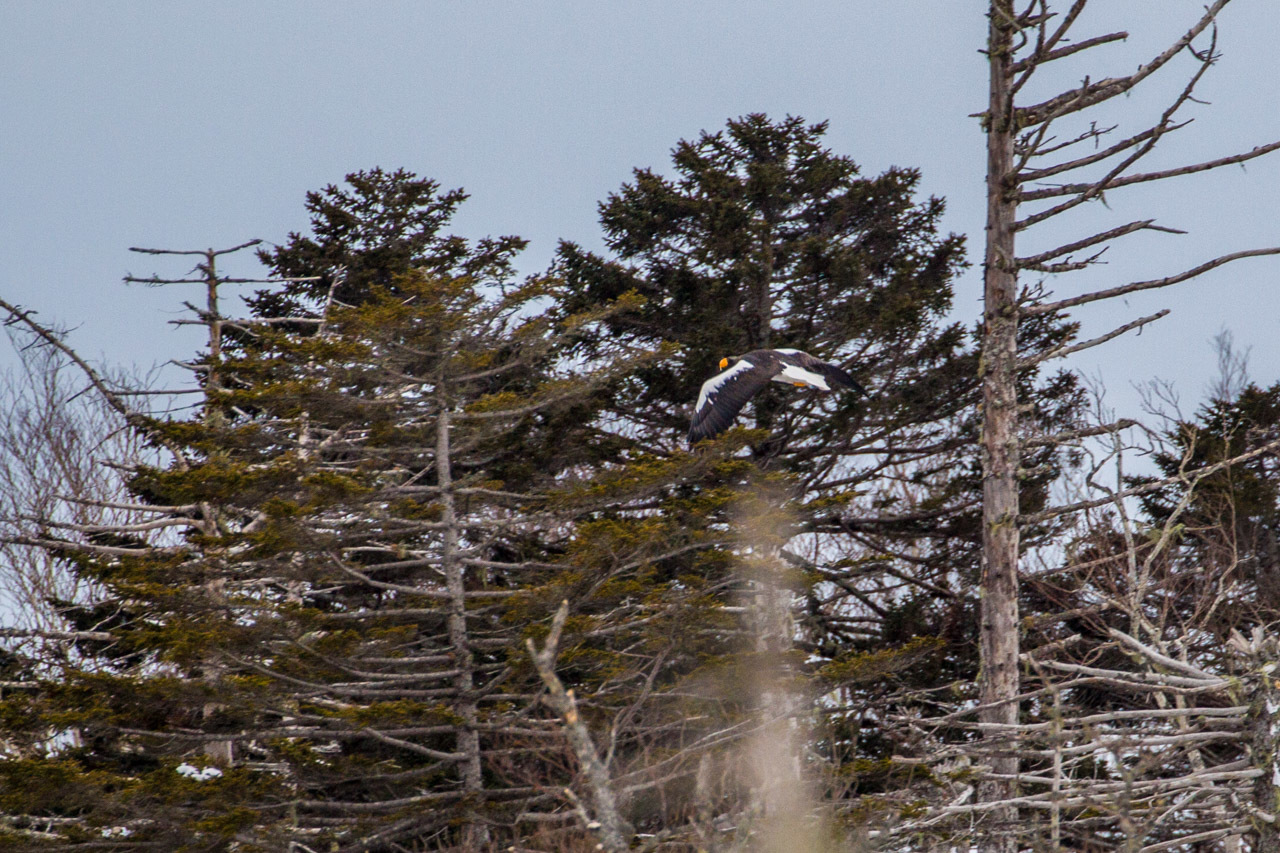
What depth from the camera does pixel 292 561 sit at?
34.7ft

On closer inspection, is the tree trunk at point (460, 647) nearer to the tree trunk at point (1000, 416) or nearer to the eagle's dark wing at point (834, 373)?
the eagle's dark wing at point (834, 373)

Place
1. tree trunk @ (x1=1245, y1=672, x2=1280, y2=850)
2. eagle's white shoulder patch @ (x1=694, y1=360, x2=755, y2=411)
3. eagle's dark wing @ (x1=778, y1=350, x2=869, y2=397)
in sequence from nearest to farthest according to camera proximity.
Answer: tree trunk @ (x1=1245, y1=672, x2=1280, y2=850) < eagle's white shoulder patch @ (x1=694, y1=360, x2=755, y2=411) < eagle's dark wing @ (x1=778, y1=350, x2=869, y2=397)

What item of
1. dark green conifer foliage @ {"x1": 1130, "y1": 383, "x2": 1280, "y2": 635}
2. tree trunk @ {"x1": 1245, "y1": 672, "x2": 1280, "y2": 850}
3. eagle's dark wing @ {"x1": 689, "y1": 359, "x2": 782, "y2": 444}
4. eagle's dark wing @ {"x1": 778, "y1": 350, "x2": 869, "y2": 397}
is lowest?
tree trunk @ {"x1": 1245, "y1": 672, "x2": 1280, "y2": 850}

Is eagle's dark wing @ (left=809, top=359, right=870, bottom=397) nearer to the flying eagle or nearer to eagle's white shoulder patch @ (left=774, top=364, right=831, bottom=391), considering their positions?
the flying eagle

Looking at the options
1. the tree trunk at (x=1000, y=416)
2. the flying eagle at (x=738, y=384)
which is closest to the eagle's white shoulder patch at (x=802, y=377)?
the flying eagle at (x=738, y=384)

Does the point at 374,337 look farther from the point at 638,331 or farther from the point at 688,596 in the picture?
the point at 638,331

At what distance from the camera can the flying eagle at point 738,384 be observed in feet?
37.6

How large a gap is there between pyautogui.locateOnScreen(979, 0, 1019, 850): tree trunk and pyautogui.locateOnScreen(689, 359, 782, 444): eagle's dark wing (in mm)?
2116

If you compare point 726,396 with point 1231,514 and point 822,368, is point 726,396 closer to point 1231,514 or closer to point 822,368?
point 822,368

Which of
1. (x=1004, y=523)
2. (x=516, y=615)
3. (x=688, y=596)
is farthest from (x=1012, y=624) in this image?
(x=516, y=615)

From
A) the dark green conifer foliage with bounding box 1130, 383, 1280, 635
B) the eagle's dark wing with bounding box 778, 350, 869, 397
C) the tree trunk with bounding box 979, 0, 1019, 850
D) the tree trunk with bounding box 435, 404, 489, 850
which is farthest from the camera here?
the dark green conifer foliage with bounding box 1130, 383, 1280, 635

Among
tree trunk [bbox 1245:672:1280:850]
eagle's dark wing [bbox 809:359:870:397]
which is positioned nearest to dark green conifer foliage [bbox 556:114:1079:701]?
eagle's dark wing [bbox 809:359:870:397]

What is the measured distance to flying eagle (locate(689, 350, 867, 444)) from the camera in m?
11.5

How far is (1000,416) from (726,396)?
262cm
